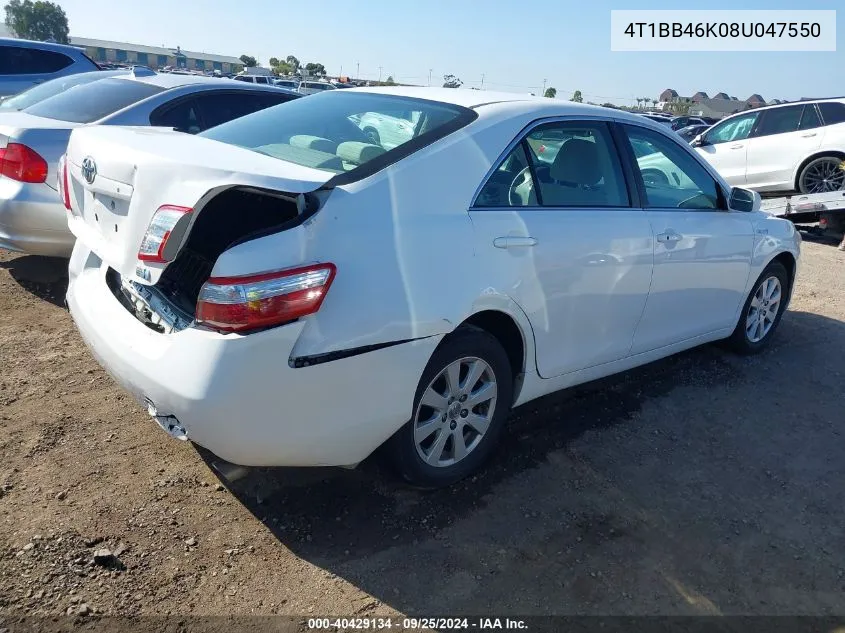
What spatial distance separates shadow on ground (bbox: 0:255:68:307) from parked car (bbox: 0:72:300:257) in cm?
37

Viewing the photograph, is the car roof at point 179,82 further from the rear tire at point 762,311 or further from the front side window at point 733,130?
the front side window at point 733,130

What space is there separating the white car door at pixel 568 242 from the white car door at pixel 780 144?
8.29m

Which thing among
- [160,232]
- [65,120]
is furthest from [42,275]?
[160,232]

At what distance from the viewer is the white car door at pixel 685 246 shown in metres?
3.64

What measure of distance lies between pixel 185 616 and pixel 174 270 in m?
1.30

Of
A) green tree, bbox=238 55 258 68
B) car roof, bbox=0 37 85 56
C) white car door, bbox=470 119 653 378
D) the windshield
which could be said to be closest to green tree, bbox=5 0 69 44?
green tree, bbox=238 55 258 68

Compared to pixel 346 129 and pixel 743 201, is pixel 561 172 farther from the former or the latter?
pixel 743 201

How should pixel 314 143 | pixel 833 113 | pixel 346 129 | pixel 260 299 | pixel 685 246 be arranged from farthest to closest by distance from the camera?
pixel 833 113 < pixel 685 246 < pixel 346 129 < pixel 314 143 < pixel 260 299

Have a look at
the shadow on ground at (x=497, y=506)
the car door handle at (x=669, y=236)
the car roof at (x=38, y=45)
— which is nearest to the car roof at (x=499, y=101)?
the car door handle at (x=669, y=236)

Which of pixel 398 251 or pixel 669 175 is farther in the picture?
pixel 669 175

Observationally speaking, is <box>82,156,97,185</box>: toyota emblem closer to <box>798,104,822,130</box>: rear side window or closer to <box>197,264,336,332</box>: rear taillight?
<box>197,264,336,332</box>: rear taillight

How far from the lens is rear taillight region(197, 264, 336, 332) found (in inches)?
84.5

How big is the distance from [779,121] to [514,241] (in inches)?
383

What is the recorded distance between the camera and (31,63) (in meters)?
9.97
